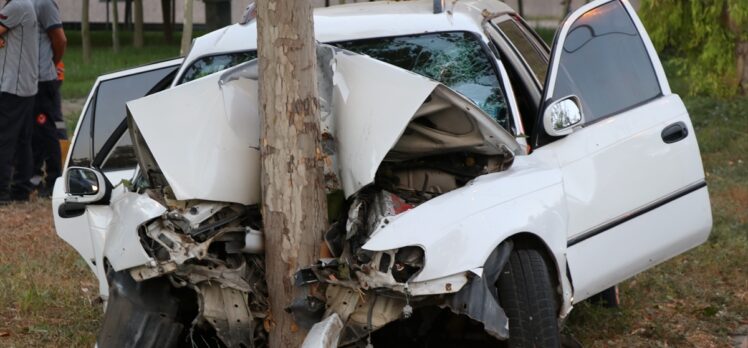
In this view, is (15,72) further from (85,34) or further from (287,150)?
(85,34)

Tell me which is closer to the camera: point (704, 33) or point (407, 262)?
point (407, 262)

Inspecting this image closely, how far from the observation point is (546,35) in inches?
1249

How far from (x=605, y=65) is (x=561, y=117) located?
0.90m

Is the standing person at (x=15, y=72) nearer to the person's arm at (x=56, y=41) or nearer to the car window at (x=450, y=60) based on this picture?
the person's arm at (x=56, y=41)

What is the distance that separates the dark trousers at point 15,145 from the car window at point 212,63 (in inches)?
190

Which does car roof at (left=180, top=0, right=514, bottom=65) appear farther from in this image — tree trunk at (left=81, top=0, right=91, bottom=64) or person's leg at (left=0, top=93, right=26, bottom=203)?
tree trunk at (left=81, top=0, right=91, bottom=64)

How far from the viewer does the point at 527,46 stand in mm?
7207

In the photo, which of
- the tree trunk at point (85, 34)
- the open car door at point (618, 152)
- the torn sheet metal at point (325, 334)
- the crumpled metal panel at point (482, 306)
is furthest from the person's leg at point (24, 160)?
the tree trunk at point (85, 34)

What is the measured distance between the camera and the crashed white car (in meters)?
5.10

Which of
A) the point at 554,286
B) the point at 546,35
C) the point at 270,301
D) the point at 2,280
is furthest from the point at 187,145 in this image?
the point at 546,35

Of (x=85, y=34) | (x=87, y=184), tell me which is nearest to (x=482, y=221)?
(x=87, y=184)

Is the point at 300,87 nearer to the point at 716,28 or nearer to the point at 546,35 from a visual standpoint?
the point at 716,28

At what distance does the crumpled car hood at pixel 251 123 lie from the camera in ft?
17.4

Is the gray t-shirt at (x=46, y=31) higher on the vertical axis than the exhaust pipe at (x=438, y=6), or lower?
lower
